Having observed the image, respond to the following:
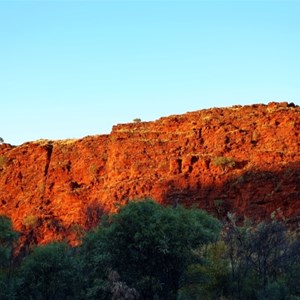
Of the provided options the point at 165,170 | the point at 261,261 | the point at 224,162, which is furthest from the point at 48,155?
the point at 261,261

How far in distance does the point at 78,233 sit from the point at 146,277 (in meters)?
23.7

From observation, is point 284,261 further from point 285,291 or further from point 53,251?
point 53,251

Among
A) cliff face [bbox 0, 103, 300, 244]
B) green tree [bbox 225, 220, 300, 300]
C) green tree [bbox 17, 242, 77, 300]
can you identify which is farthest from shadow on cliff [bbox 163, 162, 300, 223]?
green tree [bbox 17, 242, 77, 300]

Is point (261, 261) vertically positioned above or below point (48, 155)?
below

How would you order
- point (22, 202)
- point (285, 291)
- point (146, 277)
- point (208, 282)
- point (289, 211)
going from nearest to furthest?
1. point (146, 277)
2. point (285, 291)
3. point (208, 282)
4. point (289, 211)
5. point (22, 202)

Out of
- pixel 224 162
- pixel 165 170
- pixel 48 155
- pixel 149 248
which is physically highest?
pixel 48 155

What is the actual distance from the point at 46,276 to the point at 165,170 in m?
22.5

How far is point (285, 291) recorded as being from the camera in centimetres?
3391

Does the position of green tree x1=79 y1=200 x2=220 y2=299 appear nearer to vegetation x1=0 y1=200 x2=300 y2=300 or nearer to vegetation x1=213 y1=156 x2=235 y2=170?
vegetation x1=0 y1=200 x2=300 y2=300

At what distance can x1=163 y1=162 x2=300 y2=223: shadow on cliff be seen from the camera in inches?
1982

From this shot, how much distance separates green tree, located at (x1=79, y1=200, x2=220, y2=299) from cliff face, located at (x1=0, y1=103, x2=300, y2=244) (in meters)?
15.5

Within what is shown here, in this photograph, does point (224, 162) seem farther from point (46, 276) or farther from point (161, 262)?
point (161, 262)

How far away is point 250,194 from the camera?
51.9 m

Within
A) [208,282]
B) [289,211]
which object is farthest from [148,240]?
[289,211]
